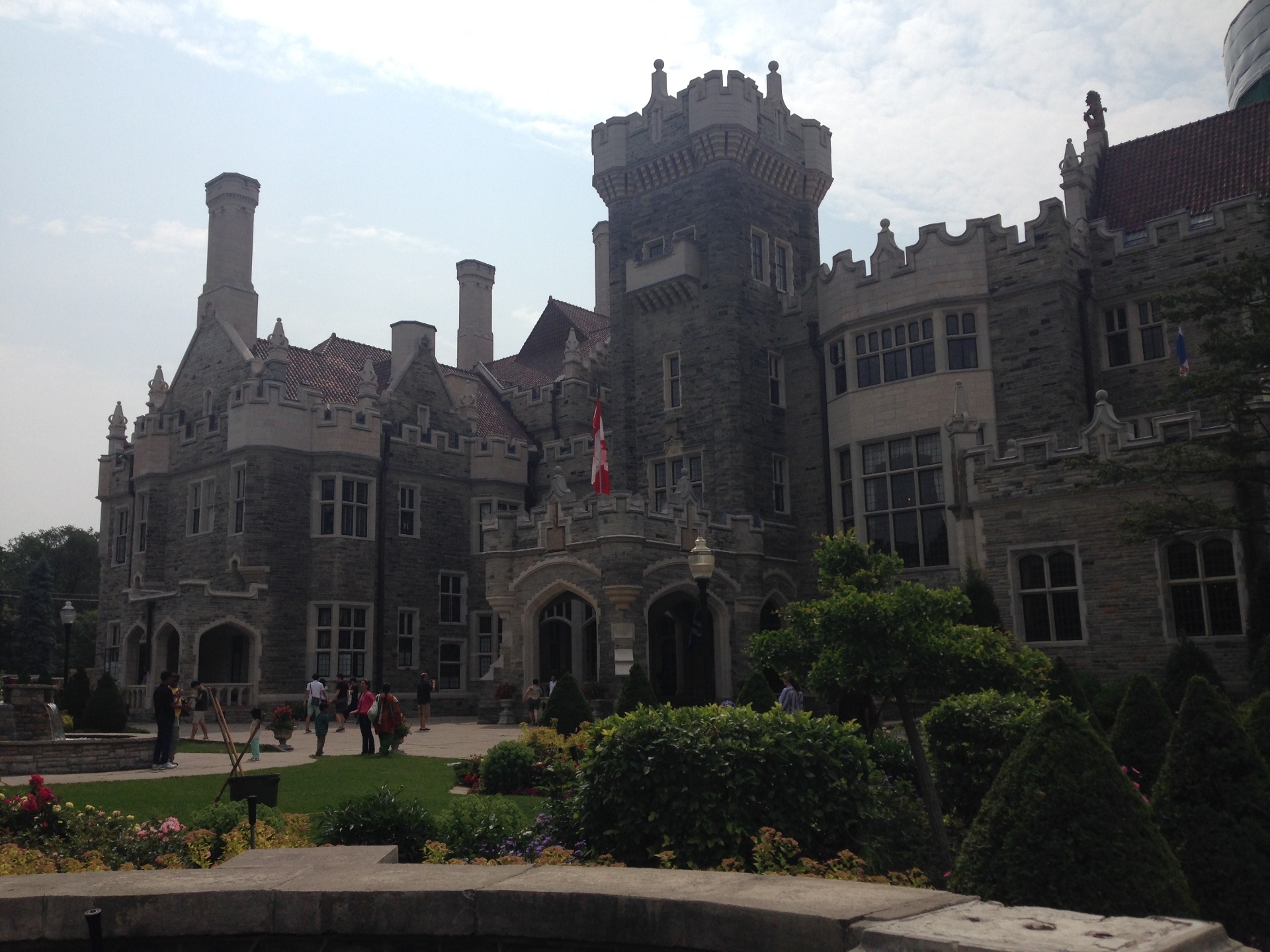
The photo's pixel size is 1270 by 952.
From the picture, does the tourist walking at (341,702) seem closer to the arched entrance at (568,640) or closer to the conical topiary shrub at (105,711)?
the conical topiary shrub at (105,711)

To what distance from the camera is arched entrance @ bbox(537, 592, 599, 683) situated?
32.8 metres

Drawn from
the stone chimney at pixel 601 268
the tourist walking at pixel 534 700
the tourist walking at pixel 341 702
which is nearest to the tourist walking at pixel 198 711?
the tourist walking at pixel 341 702

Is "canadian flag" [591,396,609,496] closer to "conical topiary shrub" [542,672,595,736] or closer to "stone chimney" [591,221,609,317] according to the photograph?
"conical topiary shrub" [542,672,595,736]

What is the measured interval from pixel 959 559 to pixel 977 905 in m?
22.2

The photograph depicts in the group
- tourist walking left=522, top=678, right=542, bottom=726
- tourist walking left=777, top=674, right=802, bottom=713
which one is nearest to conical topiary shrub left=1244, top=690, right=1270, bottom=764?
tourist walking left=777, top=674, right=802, bottom=713

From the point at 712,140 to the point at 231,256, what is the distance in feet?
57.4

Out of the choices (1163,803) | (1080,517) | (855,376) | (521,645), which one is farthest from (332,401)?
(1163,803)

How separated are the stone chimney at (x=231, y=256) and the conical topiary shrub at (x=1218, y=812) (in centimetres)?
3546

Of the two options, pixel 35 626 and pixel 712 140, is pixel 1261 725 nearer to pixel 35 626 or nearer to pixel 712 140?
pixel 712 140

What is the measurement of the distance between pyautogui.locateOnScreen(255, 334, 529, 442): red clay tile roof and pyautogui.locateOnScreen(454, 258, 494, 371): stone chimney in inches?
124

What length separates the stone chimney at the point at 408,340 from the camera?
39.9 metres

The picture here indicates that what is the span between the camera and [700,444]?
3319 centimetres

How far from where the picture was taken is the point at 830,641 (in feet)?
39.2

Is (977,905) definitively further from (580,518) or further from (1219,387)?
(580,518)
